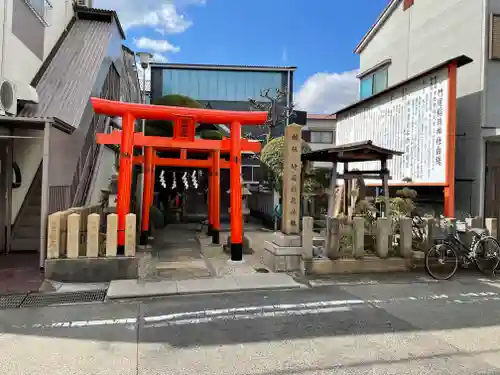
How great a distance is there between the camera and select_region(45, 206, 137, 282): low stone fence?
8.06m

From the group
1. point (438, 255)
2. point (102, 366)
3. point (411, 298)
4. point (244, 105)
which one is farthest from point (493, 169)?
point (244, 105)

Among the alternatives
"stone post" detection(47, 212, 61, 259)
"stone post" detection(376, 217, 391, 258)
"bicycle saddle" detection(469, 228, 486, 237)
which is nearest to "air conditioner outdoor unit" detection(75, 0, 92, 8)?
"stone post" detection(47, 212, 61, 259)

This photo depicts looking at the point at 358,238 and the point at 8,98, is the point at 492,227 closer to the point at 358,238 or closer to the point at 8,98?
the point at 358,238

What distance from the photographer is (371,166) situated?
15023mm

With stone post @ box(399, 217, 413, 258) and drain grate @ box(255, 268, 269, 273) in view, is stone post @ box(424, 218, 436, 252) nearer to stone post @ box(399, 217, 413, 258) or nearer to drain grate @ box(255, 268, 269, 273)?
stone post @ box(399, 217, 413, 258)

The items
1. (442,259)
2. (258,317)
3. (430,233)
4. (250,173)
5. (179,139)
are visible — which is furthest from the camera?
(250,173)

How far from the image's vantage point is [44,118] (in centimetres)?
844

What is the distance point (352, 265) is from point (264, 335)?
4.31m

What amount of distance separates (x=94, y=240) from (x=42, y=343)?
3.27 m

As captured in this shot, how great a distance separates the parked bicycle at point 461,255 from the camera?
29.7ft

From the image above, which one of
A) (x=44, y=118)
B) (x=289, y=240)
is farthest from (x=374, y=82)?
(x=44, y=118)

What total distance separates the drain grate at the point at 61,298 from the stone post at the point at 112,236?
1.01 m

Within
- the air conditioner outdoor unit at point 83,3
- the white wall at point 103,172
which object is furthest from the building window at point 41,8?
the white wall at point 103,172

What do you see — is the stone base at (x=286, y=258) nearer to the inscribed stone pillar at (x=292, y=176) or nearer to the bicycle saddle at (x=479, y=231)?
the inscribed stone pillar at (x=292, y=176)
